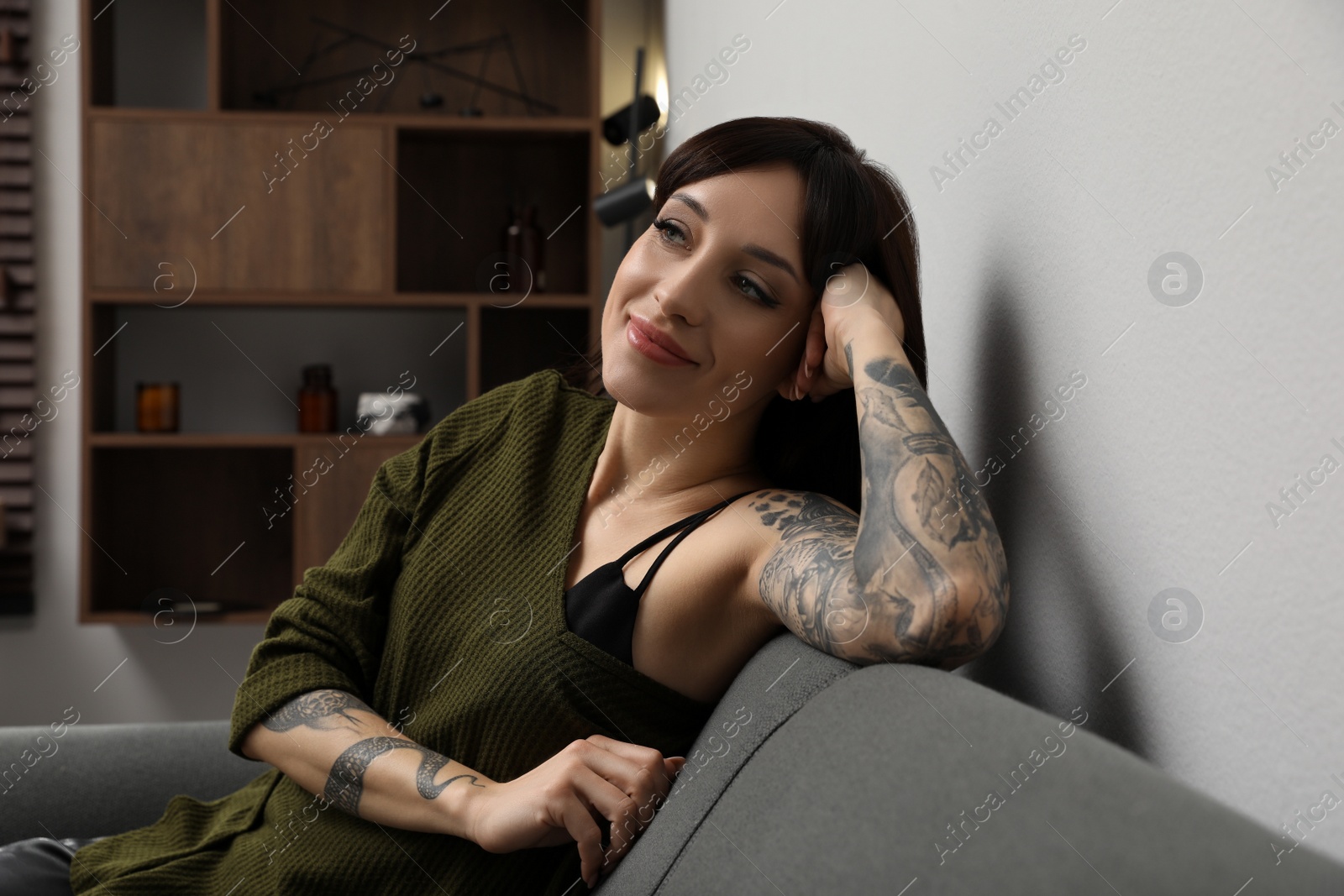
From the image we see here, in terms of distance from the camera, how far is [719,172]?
99 cm

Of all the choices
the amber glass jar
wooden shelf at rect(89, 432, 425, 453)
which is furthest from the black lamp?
the amber glass jar

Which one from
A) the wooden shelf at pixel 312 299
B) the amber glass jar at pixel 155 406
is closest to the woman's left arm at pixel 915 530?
the wooden shelf at pixel 312 299

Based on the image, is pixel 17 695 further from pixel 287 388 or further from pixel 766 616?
pixel 766 616

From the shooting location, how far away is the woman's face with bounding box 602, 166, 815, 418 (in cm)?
96

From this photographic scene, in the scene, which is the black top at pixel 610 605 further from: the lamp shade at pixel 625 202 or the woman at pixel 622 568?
the lamp shade at pixel 625 202

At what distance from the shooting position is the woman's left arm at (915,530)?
2.28 feet

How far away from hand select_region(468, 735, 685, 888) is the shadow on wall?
1.02ft

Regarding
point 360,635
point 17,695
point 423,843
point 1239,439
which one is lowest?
point 17,695

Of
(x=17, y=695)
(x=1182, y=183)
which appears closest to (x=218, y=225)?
(x=17, y=695)

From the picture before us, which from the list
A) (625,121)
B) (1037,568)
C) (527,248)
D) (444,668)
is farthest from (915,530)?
(527,248)

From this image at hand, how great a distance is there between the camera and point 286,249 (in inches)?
111

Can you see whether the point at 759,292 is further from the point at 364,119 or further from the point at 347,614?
the point at 364,119

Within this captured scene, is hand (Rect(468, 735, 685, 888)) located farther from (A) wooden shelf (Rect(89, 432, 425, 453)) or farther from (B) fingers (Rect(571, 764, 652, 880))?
(A) wooden shelf (Rect(89, 432, 425, 453))

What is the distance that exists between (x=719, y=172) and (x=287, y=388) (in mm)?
2462
